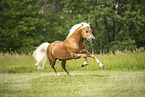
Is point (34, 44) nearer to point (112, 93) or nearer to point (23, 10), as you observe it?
point (23, 10)

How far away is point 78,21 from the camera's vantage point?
2817 cm

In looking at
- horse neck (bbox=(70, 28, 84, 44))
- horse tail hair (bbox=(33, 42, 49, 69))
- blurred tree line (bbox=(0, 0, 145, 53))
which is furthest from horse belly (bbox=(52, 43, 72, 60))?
blurred tree line (bbox=(0, 0, 145, 53))

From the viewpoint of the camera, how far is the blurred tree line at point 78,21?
1041 inches

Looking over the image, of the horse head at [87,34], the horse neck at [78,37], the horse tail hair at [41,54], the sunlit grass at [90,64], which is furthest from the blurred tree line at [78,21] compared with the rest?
the horse head at [87,34]

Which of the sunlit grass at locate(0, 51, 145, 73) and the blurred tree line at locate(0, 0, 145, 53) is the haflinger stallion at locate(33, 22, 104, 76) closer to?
the sunlit grass at locate(0, 51, 145, 73)

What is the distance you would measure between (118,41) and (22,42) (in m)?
12.4

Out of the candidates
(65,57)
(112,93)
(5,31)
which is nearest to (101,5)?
(5,31)

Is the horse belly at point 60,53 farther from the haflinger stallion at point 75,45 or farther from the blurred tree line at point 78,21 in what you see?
the blurred tree line at point 78,21

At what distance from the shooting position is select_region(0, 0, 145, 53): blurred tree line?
26.4 meters

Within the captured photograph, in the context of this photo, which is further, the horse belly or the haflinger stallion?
the horse belly

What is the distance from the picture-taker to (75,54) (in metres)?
8.77

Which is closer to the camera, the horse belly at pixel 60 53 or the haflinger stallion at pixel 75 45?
the haflinger stallion at pixel 75 45

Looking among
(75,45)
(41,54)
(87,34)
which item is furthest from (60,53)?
(41,54)

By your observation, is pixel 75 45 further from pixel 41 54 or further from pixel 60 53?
pixel 41 54
